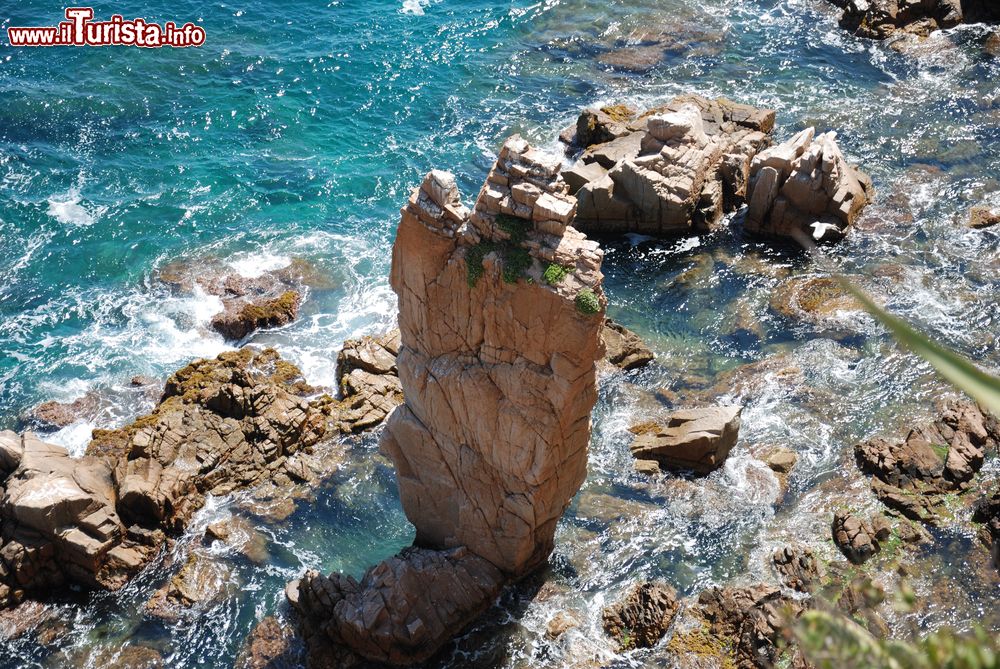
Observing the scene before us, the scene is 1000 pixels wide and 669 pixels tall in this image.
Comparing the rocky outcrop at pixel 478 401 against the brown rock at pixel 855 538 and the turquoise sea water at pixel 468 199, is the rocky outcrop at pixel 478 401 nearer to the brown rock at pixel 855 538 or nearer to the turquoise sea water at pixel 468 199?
the turquoise sea water at pixel 468 199

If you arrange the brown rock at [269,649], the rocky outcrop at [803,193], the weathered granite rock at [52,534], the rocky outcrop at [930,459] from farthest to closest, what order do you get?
1. the rocky outcrop at [803,193]
2. the rocky outcrop at [930,459]
3. the weathered granite rock at [52,534]
4. the brown rock at [269,649]

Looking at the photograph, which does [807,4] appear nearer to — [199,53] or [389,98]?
[389,98]

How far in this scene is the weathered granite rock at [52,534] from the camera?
28266 mm

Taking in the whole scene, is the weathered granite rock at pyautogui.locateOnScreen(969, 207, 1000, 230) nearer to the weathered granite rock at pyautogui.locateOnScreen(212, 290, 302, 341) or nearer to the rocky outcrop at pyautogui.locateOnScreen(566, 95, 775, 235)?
the rocky outcrop at pyautogui.locateOnScreen(566, 95, 775, 235)

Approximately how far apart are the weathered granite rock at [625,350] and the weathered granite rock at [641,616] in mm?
10936

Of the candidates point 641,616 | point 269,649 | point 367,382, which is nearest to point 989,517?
point 641,616

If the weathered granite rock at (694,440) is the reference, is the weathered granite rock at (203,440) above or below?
below

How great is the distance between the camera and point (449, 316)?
23969mm

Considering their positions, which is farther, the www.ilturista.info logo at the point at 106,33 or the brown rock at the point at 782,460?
the www.ilturista.info logo at the point at 106,33

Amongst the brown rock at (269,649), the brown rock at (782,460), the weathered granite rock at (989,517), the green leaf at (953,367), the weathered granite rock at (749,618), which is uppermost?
the green leaf at (953,367)

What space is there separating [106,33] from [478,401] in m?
44.2

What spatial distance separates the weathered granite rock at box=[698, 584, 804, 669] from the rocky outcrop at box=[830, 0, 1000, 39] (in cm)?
A: 4163

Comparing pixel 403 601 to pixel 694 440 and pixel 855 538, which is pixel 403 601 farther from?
pixel 855 538

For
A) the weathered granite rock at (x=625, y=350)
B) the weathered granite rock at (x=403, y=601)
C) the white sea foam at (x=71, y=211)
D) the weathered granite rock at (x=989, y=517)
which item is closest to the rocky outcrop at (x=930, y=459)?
the weathered granite rock at (x=989, y=517)
